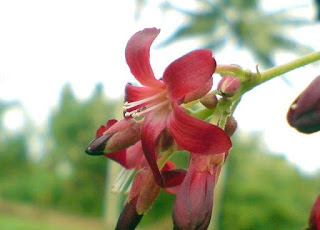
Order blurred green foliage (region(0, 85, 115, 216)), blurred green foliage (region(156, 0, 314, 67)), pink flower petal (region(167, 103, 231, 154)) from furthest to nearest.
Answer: blurred green foliage (region(0, 85, 115, 216)) < blurred green foliage (region(156, 0, 314, 67)) < pink flower petal (region(167, 103, 231, 154))

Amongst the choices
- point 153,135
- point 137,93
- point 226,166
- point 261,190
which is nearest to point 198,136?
point 153,135

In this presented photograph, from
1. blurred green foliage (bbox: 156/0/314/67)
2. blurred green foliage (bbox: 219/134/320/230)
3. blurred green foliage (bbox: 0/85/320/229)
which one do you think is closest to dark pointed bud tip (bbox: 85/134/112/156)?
blurred green foliage (bbox: 0/85/320/229)

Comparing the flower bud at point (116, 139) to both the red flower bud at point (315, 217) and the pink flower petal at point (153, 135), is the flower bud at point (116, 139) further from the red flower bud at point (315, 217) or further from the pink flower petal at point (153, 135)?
the red flower bud at point (315, 217)

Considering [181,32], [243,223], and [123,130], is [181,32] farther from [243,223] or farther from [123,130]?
[123,130]

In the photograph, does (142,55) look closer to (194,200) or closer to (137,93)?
(137,93)

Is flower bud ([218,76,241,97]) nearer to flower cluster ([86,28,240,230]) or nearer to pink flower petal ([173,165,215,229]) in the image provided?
flower cluster ([86,28,240,230])

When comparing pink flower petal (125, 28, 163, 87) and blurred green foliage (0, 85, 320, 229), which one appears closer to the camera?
pink flower petal (125, 28, 163, 87)
